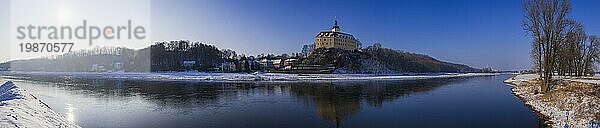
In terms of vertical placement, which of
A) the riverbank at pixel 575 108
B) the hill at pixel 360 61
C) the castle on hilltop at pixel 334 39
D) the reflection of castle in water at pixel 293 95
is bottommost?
the reflection of castle in water at pixel 293 95

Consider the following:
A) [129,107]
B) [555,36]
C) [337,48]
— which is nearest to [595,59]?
[555,36]

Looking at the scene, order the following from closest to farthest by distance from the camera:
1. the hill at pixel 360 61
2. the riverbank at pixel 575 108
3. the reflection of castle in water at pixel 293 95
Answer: the riverbank at pixel 575 108 → the reflection of castle in water at pixel 293 95 → the hill at pixel 360 61

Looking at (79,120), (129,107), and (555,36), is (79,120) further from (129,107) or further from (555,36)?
(555,36)

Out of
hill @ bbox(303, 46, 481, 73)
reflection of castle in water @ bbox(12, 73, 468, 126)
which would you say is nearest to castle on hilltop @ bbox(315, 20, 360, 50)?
hill @ bbox(303, 46, 481, 73)

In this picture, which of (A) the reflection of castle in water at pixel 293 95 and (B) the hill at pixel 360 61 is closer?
(A) the reflection of castle in water at pixel 293 95

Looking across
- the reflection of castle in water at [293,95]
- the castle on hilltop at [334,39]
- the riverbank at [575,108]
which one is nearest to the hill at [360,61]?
the castle on hilltop at [334,39]

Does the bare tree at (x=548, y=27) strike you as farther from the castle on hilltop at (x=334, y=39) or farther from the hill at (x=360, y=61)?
the castle on hilltop at (x=334, y=39)

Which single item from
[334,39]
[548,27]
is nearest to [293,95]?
[548,27]

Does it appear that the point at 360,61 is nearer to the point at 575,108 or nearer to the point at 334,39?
the point at 334,39

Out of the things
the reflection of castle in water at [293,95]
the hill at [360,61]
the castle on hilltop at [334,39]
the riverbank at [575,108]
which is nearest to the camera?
the riverbank at [575,108]

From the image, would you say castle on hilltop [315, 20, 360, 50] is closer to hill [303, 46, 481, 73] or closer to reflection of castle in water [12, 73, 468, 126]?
hill [303, 46, 481, 73]

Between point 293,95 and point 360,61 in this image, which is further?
point 360,61

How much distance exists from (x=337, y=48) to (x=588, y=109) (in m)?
101

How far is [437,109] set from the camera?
2081 centimetres
